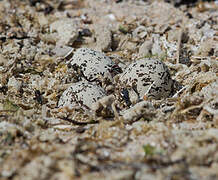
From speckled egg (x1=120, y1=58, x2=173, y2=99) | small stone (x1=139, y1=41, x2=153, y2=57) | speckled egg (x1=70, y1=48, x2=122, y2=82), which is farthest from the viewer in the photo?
small stone (x1=139, y1=41, x2=153, y2=57)

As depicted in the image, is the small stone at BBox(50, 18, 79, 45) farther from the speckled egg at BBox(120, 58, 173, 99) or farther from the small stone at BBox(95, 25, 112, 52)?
the speckled egg at BBox(120, 58, 173, 99)

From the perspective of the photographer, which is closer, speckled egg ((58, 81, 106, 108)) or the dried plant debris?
the dried plant debris

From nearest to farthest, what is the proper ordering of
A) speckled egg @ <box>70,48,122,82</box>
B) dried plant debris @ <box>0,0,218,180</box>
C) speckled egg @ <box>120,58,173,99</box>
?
dried plant debris @ <box>0,0,218,180</box> → speckled egg @ <box>120,58,173,99</box> → speckled egg @ <box>70,48,122,82</box>

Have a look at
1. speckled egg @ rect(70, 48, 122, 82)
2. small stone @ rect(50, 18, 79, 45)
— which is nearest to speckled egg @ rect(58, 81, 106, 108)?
speckled egg @ rect(70, 48, 122, 82)

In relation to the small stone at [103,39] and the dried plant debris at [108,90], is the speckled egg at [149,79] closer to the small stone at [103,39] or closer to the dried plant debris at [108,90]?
the dried plant debris at [108,90]

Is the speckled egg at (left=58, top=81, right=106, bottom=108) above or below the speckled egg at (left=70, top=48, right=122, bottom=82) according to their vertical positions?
below

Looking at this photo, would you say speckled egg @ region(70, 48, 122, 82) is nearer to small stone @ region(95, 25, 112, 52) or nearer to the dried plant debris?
the dried plant debris

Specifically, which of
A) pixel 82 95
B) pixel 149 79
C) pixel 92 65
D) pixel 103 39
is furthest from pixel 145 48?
pixel 82 95
